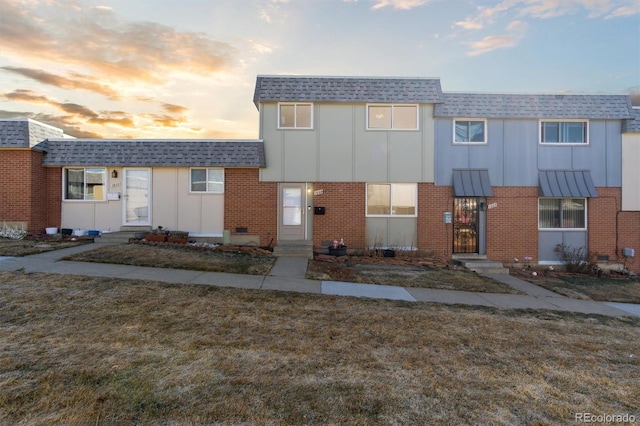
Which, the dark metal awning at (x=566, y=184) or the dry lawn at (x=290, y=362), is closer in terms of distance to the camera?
the dry lawn at (x=290, y=362)

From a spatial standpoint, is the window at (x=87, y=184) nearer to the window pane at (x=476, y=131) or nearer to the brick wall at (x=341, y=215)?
the brick wall at (x=341, y=215)

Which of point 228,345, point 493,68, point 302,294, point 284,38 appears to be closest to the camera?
point 228,345

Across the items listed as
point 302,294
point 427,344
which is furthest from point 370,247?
point 427,344

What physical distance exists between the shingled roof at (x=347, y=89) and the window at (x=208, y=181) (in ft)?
10.3

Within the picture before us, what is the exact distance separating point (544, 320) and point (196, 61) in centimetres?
1419

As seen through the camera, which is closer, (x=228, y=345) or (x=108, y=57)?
(x=228, y=345)

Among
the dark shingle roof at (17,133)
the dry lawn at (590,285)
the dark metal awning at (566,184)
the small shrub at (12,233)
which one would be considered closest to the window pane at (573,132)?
the dark metal awning at (566,184)

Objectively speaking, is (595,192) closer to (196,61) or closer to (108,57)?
(196,61)

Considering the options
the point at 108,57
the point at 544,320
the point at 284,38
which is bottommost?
the point at 544,320

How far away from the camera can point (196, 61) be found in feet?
44.9

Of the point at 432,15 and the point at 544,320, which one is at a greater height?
the point at 432,15

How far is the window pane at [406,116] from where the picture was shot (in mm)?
13000

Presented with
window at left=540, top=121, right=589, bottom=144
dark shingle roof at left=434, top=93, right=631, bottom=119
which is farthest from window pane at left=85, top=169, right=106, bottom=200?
window at left=540, top=121, right=589, bottom=144

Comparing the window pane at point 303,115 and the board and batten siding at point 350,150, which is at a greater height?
the window pane at point 303,115
